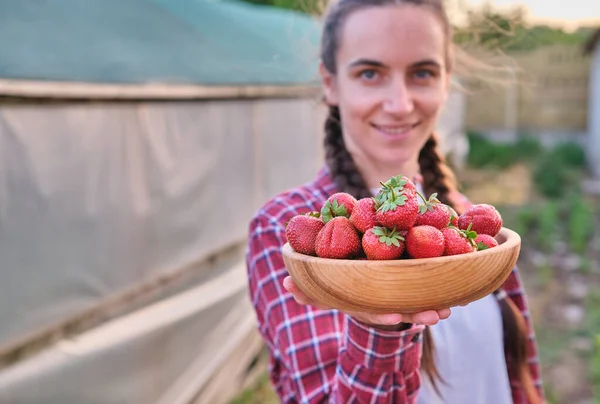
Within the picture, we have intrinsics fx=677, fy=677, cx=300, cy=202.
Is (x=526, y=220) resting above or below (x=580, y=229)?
below

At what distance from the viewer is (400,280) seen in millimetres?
958

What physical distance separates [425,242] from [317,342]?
14.2 inches

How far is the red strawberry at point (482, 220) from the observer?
1.16 meters

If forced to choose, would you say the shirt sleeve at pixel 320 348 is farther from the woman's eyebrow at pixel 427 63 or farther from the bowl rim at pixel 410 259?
the woman's eyebrow at pixel 427 63

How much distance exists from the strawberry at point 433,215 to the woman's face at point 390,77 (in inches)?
14.9

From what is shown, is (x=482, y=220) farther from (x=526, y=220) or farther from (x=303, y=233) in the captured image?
(x=526, y=220)

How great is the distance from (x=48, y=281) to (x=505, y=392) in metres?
1.83

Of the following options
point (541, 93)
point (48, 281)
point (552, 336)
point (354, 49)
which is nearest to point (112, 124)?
point (48, 281)

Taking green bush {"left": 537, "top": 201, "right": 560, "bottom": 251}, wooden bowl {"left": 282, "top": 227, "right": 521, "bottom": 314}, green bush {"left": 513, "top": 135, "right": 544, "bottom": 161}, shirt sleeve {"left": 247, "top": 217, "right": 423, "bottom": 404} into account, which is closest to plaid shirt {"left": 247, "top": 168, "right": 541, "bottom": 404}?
shirt sleeve {"left": 247, "top": 217, "right": 423, "bottom": 404}

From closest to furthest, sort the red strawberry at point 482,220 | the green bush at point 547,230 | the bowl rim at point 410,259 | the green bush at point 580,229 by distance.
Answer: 1. the bowl rim at point 410,259
2. the red strawberry at point 482,220
3. the green bush at point 580,229
4. the green bush at point 547,230

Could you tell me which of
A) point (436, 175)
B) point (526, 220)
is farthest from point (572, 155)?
point (436, 175)

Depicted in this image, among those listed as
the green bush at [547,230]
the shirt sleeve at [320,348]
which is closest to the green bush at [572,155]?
the green bush at [547,230]


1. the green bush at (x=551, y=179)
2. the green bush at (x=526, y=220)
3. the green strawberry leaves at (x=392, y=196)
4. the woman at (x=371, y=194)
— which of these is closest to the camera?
the green strawberry leaves at (x=392, y=196)

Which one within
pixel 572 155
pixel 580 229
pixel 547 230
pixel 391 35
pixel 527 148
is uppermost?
pixel 391 35
